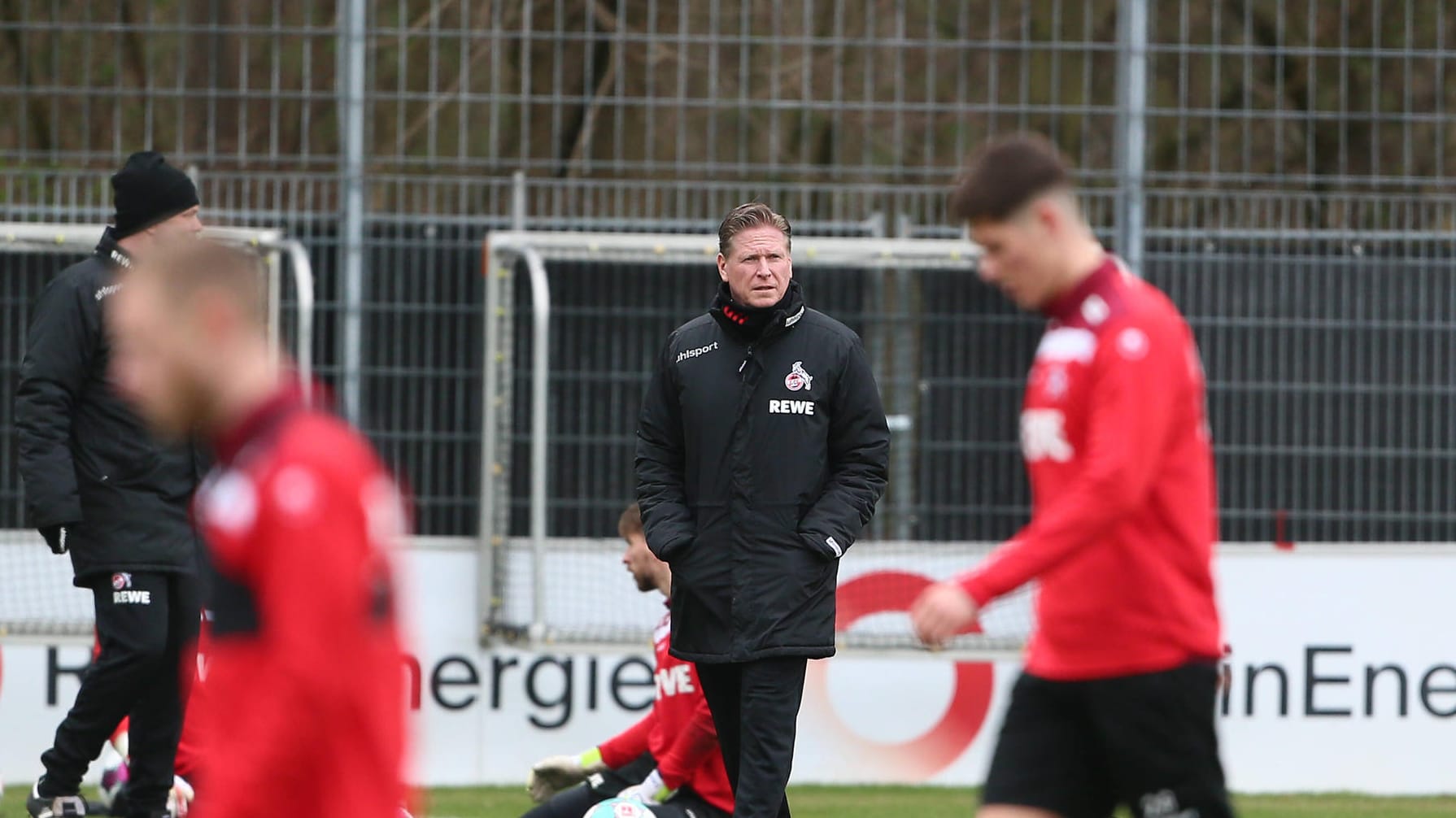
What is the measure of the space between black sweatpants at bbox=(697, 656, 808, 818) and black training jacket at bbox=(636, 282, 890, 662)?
7cm

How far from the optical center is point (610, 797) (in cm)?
668

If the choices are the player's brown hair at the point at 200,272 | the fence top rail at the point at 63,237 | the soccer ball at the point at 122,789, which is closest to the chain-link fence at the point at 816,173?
the fence top rail at the point at 63,237

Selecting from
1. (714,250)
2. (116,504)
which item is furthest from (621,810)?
(714,250)

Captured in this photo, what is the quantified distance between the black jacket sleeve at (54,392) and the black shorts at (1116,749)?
11.6 ft

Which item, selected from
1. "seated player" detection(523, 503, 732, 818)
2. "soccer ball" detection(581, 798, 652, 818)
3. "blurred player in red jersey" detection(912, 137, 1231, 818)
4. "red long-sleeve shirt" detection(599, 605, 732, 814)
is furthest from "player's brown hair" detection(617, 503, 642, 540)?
"blurred player in red jersey" detection(912, 137, 1231, 818)

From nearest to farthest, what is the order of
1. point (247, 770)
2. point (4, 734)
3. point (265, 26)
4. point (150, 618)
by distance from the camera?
point (247, 770) → point (150, 618) → point (4, 734) → point (265, 26)

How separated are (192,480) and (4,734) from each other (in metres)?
2.93

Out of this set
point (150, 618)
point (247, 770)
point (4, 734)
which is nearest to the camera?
point (247, 770)

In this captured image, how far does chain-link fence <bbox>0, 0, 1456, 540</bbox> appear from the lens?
9.86m

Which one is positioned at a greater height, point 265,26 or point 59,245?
point 265,26

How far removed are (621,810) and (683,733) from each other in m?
0.38

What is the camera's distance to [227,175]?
9758 millimetres

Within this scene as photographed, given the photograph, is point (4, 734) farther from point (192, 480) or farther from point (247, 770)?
point (247, 770)

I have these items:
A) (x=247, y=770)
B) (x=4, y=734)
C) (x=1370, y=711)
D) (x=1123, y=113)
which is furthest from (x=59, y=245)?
(x=247, y=770)
